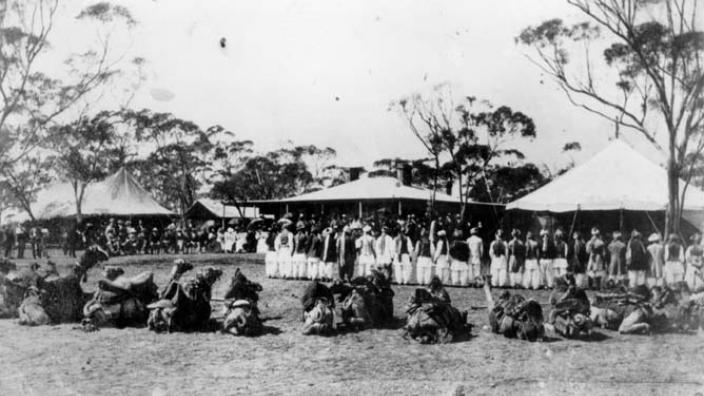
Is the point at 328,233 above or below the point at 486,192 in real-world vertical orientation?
below

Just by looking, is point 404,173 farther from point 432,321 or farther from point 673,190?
point 432,321

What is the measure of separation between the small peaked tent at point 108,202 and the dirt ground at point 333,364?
81.6ft

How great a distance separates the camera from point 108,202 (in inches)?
1353

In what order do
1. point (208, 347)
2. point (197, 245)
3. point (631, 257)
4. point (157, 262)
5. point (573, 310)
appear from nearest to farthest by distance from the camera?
point (208, 347), point (573, 310), point (631, 257), point (157, 262), point (197, 245)

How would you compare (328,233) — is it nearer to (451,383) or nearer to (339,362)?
(339,362)

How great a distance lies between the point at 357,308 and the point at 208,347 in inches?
93.0

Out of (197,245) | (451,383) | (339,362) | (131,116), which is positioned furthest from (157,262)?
(131,116)

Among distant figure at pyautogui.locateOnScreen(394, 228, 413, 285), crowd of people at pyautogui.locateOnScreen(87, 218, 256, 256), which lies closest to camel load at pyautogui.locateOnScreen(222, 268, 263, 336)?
distant figure at pyautogui.locateOnScreen(394, 228, 413, 285)

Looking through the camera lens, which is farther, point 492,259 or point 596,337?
point 492,259

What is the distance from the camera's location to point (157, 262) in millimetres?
21484

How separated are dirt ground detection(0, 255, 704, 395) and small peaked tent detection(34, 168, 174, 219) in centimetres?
2486

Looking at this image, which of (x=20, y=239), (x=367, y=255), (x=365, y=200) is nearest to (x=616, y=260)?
(x=367, y=255)

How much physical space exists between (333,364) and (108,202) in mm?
29197

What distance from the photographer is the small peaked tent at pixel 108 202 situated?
33.8 m
